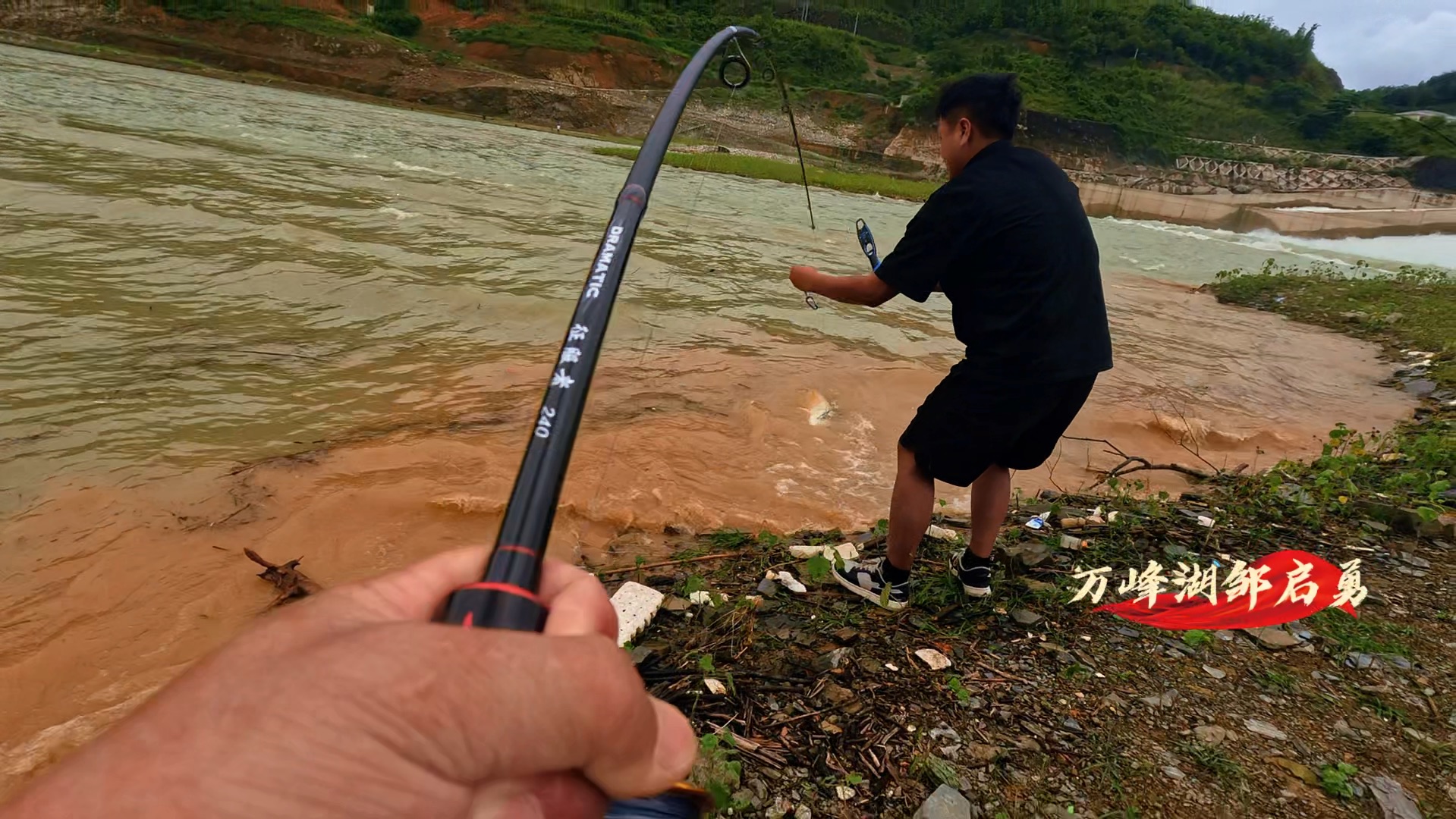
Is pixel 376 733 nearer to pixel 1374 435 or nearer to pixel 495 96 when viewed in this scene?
pixel 1374 435

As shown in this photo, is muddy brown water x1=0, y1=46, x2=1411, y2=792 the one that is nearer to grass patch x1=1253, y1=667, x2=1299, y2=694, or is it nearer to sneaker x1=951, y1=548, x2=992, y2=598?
sneaker x1=951, y1=548, x2=992, y2=598

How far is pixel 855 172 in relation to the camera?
4359cm

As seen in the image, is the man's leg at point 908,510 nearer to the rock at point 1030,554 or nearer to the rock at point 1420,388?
the rock at point 1030,554

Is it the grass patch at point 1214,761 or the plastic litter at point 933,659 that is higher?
the grass patch at point 1214,761

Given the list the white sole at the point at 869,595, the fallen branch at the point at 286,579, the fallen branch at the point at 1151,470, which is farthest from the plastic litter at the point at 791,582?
the fallen branch at the point at 1151,470

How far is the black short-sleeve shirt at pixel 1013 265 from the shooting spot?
2.38 meters

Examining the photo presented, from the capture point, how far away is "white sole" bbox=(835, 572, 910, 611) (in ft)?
8.74

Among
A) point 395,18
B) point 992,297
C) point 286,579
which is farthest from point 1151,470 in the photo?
point 395,18

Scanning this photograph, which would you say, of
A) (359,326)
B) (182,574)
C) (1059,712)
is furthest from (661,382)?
(1059,712)

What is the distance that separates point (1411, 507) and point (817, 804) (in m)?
3.49

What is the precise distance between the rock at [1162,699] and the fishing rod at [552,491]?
188 centimetres

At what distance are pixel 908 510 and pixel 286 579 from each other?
2.54 m

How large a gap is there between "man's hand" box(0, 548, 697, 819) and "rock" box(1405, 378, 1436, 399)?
8991 millimetres

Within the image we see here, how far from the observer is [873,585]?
2.78 meters
